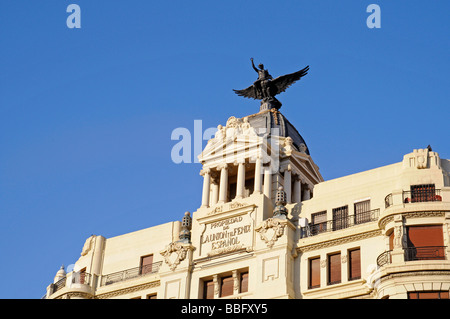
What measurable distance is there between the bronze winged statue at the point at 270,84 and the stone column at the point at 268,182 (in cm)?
1042

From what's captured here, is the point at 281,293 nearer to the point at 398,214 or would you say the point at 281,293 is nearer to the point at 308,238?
the point at 308,238

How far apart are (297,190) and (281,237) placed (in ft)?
32.1

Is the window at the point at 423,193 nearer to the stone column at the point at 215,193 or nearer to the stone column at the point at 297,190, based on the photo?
the stone column at the point at 297,190

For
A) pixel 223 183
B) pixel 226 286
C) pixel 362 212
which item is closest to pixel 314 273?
pixel 362 212

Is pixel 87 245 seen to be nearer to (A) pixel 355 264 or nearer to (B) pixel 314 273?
(B) pixel 314 273

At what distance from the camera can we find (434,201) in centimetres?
5972

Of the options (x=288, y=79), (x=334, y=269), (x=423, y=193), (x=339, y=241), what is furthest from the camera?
(x=288, y=79)

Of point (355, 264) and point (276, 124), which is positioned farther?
point (276, 124)

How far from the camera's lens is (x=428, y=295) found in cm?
5597

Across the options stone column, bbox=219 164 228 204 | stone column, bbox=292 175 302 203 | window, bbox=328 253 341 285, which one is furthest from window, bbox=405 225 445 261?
stone column, bbox=219 164 228 204

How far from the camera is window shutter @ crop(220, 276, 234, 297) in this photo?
64.6 meters

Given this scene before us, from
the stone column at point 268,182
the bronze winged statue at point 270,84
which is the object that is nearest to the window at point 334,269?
the stone column at point 268,182
